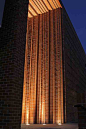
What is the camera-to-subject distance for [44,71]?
9.05 metres

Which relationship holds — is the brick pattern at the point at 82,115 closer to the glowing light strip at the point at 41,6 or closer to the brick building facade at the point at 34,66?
the brick building facade at the point at 34,66

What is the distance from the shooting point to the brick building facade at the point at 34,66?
12.9 feet


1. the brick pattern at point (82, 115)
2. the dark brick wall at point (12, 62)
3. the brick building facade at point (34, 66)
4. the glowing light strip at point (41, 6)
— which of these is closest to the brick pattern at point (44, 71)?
the brick building facade at point (34, 66)

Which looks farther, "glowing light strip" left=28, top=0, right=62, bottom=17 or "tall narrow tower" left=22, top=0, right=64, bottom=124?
"glowing light strip" left=28, top=0, right=62, bottom=17

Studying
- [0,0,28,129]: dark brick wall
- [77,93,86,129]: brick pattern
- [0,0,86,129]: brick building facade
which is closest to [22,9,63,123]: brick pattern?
[0,0,86,129]: brick building facade

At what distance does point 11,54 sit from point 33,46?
580cm

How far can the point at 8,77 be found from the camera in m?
3.95

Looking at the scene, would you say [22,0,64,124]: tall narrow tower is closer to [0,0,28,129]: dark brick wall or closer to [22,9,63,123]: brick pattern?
[22,9,63,123]: brick pattern

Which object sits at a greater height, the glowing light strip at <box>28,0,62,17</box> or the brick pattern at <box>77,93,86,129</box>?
the glowing light strip at <box>28,0,62,17</box>

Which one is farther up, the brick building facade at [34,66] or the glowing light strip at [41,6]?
the glowing light strip at [41,6]

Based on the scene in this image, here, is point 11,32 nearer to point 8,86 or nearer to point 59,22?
point 8,86

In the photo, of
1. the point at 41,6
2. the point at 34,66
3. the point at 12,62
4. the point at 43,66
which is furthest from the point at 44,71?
the point at 12,62

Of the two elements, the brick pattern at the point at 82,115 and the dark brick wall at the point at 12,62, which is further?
the dark brick wall at the point at 12,62

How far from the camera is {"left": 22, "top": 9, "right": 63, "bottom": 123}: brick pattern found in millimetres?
8211
